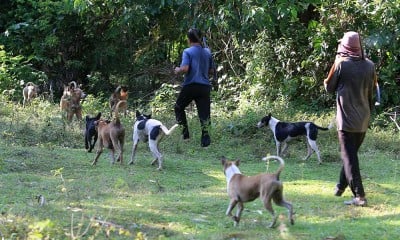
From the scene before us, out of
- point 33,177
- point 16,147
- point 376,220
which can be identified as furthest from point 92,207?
point 16,147

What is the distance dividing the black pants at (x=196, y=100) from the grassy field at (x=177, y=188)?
0.58 meters

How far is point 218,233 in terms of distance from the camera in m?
5.75

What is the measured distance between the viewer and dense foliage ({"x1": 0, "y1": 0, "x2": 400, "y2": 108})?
13781mm

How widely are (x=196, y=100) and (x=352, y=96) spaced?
4.43 metres

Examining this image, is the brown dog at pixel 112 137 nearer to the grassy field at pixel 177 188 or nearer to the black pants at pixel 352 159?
the grassy field at pixel 177 188

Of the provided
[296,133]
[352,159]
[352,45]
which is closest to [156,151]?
[296,133]

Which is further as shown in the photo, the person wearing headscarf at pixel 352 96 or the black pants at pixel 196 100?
the black pants at pixel 196 100

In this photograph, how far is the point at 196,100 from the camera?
1098 centimetres

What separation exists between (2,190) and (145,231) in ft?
8.12

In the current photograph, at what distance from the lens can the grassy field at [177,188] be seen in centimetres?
576

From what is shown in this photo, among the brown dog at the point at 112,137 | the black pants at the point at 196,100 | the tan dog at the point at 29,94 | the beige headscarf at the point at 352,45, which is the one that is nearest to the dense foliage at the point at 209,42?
the tan dog at the point at 29,94

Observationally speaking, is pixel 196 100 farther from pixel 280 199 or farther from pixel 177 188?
pixel 280 199

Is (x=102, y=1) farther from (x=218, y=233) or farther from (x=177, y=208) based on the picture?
(x=218, y=233)

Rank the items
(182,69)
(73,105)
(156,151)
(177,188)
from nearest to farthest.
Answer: (177,188), (156,151), (182,69), (73,105)
